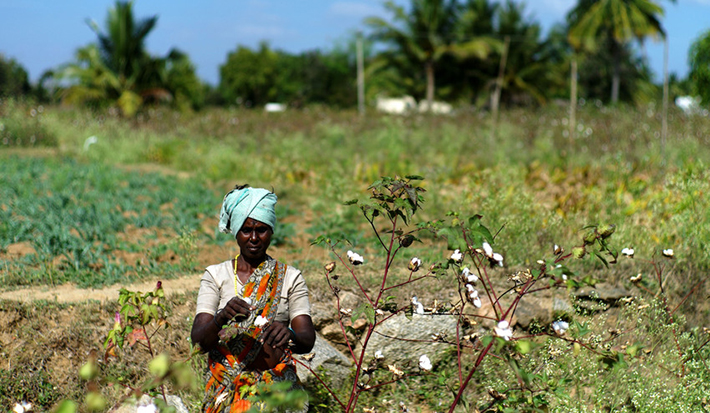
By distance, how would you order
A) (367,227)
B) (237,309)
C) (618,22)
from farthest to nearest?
(618,22)
(367,227)
(237,309)

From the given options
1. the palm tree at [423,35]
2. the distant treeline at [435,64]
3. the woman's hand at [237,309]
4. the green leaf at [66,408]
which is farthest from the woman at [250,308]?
the palm tree at [423,35]

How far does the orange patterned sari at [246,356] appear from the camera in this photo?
6.97 feet

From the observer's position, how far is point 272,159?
8938 mm

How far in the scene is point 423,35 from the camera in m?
29.9

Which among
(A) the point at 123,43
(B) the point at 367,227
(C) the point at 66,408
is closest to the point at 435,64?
(A) the point at 123,43

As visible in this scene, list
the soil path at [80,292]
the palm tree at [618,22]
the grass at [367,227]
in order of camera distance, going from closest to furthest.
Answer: the grass at [367,227] → the soil path at [80,292] → the palm tree at [618,22]

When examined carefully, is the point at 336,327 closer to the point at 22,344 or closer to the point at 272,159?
the point at 22,344

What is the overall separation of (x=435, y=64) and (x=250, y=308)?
100.0ft

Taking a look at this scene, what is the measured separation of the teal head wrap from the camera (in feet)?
7.20

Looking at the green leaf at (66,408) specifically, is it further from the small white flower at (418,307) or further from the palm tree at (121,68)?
the palm tree at (121,68)

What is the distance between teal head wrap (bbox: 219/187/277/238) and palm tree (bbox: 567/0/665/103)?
2886 cm

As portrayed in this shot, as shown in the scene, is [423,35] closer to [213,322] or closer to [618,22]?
[618,22]

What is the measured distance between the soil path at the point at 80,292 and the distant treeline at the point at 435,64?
8.41m

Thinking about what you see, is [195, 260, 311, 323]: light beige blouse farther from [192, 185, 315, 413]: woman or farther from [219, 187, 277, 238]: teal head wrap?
[219, 187, 277, 238]: teal head wrap
